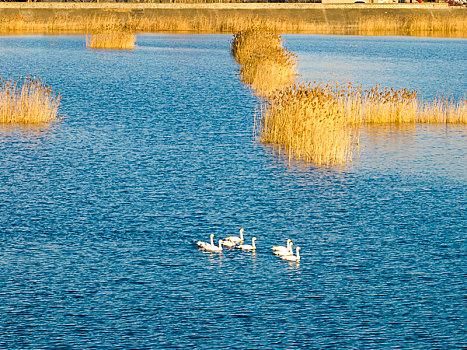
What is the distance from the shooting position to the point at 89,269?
43.0 ft

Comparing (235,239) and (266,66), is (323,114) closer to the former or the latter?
(235,239)

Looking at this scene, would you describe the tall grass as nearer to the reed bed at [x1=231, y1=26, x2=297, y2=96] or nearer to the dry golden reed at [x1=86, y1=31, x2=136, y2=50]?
the dry golden reed at [x1=86, y1=31, x2=136, y2=50]

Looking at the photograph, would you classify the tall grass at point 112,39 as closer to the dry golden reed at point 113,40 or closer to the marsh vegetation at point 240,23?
the dry golden reed at point 113,40

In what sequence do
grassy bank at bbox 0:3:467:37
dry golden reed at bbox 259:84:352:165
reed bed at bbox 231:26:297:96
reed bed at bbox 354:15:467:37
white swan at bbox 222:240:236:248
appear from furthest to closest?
1. reed bed at bbox 354:15:467:37
2. grassy bank at bbox 0:3:467:37
3. reed bed at bbox 231:26:297:96
4. dry golden reed at bbox 259:84:352:165
5. white swan at bbox 222:240:236:248

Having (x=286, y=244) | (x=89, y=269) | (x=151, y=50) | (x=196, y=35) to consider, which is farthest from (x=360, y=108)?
(x=196, y=35)

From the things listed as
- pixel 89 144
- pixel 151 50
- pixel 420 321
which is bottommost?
pixel 420 321

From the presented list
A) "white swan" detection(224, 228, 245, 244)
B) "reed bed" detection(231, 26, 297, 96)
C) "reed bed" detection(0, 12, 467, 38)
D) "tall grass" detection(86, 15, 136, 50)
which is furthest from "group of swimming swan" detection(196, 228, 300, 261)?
"reed bed" detection(0, 12, 467, 38)

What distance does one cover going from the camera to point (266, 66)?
124 feet

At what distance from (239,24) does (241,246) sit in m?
62.3

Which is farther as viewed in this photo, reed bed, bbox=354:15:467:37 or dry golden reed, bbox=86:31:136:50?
reed bed, bbox=354:15:467:37

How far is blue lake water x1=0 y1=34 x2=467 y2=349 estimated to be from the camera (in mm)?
11117

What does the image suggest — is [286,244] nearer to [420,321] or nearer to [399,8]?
[420,321]

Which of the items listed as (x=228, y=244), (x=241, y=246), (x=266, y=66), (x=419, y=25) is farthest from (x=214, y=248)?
(x=419, y=25)

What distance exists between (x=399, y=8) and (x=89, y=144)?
210 feet
